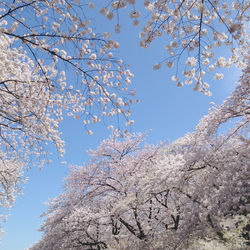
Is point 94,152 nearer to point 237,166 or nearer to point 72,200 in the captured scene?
point 72,200

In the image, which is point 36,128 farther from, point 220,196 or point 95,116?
point 220,196

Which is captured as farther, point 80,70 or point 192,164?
point 192,164

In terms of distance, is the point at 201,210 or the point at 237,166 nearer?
the point at 237,166

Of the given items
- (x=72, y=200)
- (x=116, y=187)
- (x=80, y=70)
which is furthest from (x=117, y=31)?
(x=72, y=200)

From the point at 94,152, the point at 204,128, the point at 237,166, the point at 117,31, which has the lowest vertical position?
the point at 237,166

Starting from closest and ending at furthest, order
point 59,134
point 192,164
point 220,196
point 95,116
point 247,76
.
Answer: point 95,116
point 220,196
point 247,76
point 59,134
point 192,164

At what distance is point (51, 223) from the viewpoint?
43.2ft

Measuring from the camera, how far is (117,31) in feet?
9.15

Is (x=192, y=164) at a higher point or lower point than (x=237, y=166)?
higher

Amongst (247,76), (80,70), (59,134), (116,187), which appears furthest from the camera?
(116,187)

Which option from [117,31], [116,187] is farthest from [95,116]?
[116,187]

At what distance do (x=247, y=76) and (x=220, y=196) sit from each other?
11.5 ft

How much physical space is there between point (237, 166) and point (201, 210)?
1.69 meters

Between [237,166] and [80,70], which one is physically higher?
[80,70]
